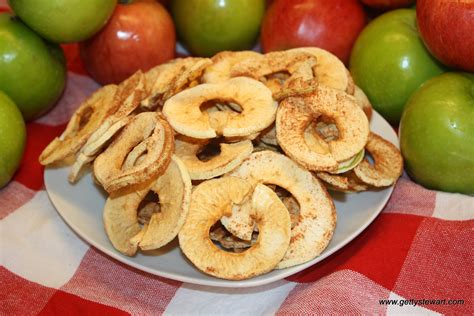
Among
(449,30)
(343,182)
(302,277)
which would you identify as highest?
(449,30)

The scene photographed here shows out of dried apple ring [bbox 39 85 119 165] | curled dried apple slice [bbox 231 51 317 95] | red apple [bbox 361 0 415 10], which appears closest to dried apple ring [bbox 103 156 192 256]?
dried apple ring [bbox 39 85 119 165]

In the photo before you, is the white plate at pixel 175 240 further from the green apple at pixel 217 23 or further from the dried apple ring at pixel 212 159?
the green apple at pixel 217 23

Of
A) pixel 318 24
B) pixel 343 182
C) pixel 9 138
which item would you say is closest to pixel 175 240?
pixel 343 182

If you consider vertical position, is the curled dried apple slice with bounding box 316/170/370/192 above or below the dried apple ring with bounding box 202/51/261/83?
below

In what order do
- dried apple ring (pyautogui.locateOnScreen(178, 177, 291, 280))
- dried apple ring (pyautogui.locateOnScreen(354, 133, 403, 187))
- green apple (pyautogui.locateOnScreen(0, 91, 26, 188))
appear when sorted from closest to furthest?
dried apple ring (pyautogui.locateOnScreen(178, 177, 291, 280)) < dried apple ring (pyautogui.locateOnScreen(354, 133, 403, 187)) < green apple (pyautogui.locateOnScreen(0, 91, 26, 188))

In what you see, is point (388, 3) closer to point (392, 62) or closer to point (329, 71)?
point (392, 62)

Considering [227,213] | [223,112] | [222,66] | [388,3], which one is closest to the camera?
[227,213]

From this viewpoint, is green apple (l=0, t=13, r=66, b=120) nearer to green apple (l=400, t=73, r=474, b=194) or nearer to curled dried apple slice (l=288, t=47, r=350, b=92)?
curled dried apple slice (l=288, t=47, r=350, b=92)

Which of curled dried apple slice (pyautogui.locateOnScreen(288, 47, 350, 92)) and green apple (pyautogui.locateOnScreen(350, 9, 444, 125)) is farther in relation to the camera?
green apple (pyautogui.locateOnScreen(350, 9, 444, 125))
